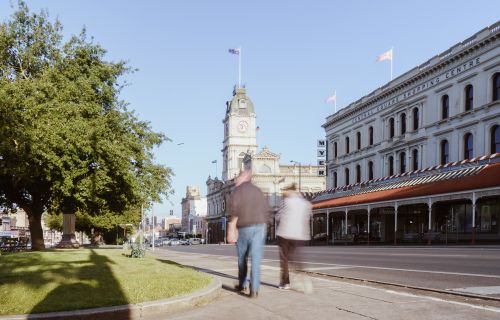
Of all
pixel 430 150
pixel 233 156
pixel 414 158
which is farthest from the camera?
pixel 233 156

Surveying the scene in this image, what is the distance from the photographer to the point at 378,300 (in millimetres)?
6973

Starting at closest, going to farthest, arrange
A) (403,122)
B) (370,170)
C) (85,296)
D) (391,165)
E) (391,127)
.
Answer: (85,296), (403,122), (391,165), (391,127), (370,170)

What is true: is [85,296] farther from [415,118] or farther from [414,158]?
[415,118]

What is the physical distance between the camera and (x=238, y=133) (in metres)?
116

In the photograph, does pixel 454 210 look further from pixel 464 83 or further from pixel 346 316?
pixel 346 316

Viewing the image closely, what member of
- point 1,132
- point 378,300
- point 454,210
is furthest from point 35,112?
point 454,210

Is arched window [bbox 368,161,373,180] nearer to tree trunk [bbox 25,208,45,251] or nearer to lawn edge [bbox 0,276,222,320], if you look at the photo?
tree trunk [bbox 25,208,45,251]

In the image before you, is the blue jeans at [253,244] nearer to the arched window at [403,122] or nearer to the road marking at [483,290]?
the road marking at [483,290]

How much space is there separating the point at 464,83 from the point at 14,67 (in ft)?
99.4

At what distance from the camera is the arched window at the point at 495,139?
A: 112 feet

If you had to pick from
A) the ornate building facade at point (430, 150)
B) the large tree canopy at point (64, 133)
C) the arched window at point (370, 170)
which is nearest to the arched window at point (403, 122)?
the ornate building facade at point (430, 150)

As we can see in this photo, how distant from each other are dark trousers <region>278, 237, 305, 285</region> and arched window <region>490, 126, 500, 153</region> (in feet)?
99.4

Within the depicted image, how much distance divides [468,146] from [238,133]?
8106 cm

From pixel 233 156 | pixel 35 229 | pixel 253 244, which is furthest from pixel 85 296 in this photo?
pixel 233 156
